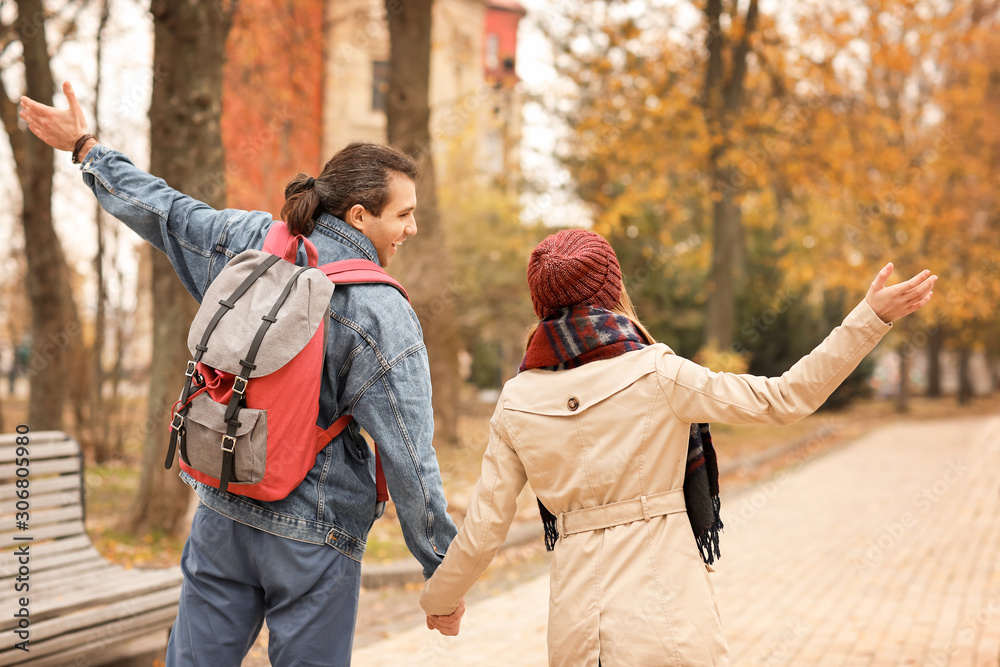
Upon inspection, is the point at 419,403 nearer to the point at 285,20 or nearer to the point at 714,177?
the point at 285,20

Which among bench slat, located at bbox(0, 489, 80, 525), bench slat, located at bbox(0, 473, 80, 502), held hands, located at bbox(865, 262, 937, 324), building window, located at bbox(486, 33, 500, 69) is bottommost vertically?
bench slat, located at bbox(0, 489, 80, 525)

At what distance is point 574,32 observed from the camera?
52.1 ft

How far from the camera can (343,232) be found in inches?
91.2

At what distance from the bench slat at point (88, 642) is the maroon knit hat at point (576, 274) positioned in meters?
2.40

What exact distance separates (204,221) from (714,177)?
1401 centimetres

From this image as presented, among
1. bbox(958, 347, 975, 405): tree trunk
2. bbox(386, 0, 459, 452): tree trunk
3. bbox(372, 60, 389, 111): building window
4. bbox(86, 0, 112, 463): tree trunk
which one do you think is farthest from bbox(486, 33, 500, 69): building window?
bbox(386, 0, 459, 452): tree trunk

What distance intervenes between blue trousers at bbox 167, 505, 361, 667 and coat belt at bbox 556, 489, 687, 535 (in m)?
0.60

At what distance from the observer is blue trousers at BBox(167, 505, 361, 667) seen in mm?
2170

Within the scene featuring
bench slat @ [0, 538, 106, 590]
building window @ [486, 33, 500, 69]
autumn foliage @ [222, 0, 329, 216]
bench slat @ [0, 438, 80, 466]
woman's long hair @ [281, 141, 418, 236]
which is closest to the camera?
woman's long hair @ [281, 141, 418, 236]

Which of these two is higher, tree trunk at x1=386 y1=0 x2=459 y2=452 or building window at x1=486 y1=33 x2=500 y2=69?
building window at x1=486 y1=33 x2=500 y2=69

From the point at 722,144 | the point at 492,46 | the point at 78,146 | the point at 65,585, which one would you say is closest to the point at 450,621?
the point at 78,146

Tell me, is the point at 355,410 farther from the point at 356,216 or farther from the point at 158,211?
the point at 158,211

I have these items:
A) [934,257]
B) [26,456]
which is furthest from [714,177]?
[26,456]

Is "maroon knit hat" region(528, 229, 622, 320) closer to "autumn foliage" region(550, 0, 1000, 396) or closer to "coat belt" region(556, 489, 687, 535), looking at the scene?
"coat belt" region(556, 489, 687, 535)
